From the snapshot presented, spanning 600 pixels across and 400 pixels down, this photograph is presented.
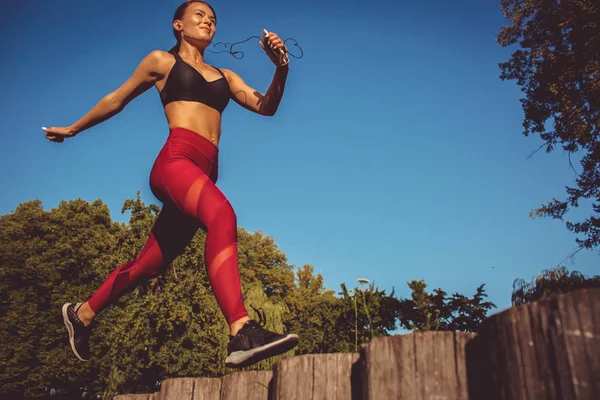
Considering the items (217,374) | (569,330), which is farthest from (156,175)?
(217,374)

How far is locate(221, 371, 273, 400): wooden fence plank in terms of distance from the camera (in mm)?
3105

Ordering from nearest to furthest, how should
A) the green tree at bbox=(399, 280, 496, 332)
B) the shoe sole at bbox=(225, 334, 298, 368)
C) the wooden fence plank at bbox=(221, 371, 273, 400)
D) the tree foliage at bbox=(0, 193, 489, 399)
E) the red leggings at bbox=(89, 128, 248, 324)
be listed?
1. the shoe sole at bbox=(225, 334, 298, 368)
2. the red leggings at bbox=(89, 128, 248, 324)
3. the wooden fence plank at bbox=(221, 371, 273, 400)
4. the green tree at bbox=(399, 280, 496, 332)
5. the tree foliage at bbox=(0, 193, 489, 399)

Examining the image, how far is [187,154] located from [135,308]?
51.5ft

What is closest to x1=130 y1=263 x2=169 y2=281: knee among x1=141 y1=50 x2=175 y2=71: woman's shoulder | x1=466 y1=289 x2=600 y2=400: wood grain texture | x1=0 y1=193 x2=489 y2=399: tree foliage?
x1=141 y1=50 x2=175 y2=71: woman's shoulder

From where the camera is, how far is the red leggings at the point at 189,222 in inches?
115

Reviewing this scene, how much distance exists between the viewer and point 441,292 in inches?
310

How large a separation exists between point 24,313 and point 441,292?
25124 millimetres

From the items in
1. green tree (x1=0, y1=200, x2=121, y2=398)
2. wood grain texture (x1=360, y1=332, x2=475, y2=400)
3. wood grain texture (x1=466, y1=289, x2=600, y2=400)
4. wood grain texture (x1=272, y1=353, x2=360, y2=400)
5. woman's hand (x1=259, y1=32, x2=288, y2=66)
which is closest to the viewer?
wood grain texture (x1=466, y1=289, x2=600, y2=400)

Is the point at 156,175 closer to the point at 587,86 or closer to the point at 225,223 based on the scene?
the point at 225,223

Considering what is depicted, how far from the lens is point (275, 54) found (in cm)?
343

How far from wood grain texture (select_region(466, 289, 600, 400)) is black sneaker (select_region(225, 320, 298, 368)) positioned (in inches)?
48.6

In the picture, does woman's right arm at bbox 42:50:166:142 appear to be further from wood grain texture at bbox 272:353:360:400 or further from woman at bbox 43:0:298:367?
wood grain texture at bbox 272:353:360:400

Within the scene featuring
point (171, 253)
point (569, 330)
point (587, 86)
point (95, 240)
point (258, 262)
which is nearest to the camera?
point (569, 330)

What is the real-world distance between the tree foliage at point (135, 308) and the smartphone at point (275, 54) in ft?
15.7
